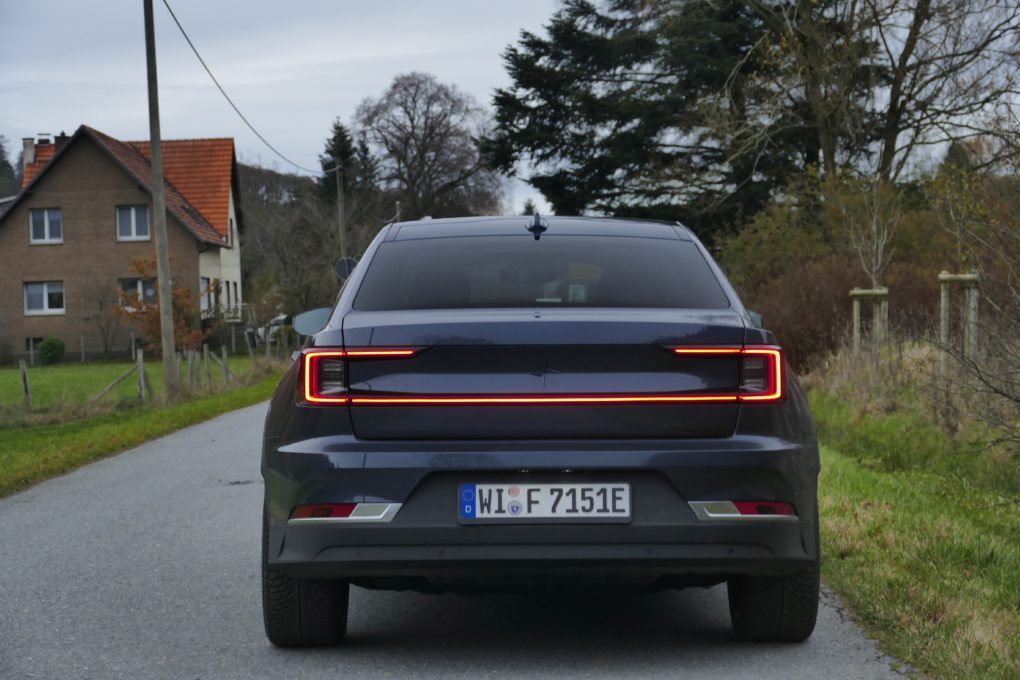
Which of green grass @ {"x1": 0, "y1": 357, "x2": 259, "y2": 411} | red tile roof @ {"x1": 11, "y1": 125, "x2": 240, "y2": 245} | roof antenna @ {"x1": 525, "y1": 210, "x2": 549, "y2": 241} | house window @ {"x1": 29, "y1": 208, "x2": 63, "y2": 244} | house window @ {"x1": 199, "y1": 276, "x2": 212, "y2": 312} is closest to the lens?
roof antenna @ {"x1": 525, "y1": 210, "x2": 549, "y2": 241}

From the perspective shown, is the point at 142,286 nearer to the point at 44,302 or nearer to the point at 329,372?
the point at 44,302

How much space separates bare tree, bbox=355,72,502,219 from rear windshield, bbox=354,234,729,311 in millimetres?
61882

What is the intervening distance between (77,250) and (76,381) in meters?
18.1

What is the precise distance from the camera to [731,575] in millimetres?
4598

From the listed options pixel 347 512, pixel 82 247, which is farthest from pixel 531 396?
pixel 82 247

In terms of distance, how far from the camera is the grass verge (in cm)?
1167

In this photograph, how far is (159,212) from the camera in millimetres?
21469

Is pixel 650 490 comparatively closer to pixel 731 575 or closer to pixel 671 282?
pixel 731 575

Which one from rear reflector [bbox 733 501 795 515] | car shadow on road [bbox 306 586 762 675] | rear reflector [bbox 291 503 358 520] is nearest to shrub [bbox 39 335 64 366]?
car shadow on road [bbox 306 586 762 675]

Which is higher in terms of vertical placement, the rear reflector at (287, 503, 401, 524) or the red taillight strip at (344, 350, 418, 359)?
the red taillight strip at (344, 350, 418, 359)

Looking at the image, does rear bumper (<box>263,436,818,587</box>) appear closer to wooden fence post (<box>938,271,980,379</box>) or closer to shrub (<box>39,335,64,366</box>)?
wooden fence post (<box>938,271,980,379</box>)

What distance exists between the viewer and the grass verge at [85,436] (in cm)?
1167

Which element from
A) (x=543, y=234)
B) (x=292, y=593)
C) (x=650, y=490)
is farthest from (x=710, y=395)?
(x=292, y=593)

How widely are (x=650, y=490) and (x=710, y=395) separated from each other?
36 cm
